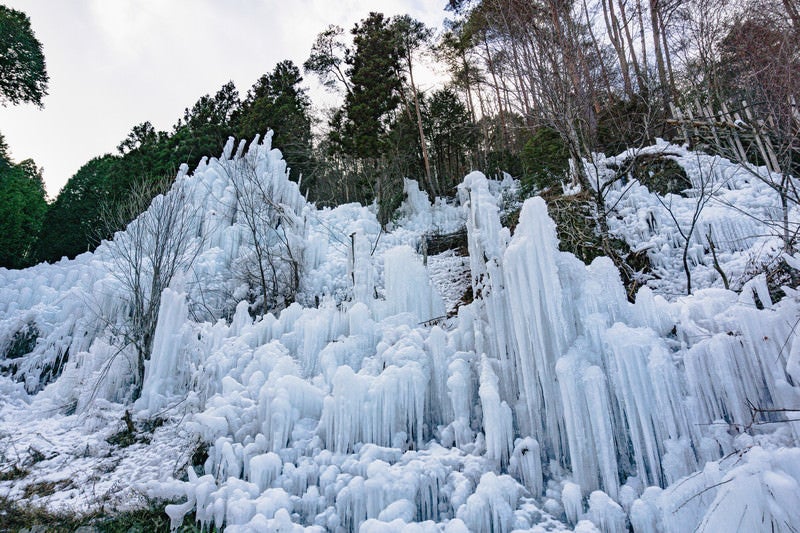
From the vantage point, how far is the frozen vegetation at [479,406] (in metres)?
3.39

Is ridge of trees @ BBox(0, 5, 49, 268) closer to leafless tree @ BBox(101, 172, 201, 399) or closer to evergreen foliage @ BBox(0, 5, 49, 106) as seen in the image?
evergreen foliage @ BBox(0, 5, 49, 106)

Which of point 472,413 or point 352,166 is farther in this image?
point 352,166

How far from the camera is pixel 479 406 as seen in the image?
488 cm

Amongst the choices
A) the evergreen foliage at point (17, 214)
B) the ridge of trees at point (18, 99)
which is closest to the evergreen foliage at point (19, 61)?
the ridge of trees at point (18, 99)

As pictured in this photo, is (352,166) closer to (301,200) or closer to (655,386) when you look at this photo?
(301,200)

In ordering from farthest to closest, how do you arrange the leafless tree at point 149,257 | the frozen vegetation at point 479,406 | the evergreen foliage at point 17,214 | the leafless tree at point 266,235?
the evergreen foliage at point 17,214 < the leafless tree at point 266,235 < the leafless tree at point 149,257 < the frozen vegetation at point 479,406

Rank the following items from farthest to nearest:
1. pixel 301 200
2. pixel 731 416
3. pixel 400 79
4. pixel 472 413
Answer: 1. pixel 400 79
2. pixel 301 200
3. pixel 472 413
4. pixel 731 416

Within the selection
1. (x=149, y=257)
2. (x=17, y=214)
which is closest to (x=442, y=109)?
(x=149, y=257)

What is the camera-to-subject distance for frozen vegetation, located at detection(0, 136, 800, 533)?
11.1 feet

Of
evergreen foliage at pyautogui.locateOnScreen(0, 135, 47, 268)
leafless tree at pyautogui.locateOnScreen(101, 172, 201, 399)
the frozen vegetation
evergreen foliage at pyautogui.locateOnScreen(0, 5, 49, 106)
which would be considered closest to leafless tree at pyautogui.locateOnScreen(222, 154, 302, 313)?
leafless tree at pyautogui.locateOnScreen(101, 172, 201, 399)

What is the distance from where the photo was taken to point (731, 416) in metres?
3.48

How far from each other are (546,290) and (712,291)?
171cm

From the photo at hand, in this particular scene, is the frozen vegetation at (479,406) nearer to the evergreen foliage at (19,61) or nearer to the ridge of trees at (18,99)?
the ridge of trees at (18,99)

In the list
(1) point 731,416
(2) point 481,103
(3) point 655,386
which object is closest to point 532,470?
(3) point 655,386
